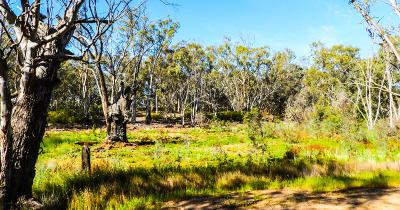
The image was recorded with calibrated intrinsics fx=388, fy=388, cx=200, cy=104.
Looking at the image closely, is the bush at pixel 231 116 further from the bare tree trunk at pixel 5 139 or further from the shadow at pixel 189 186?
the bare tree trunk at pixel 5 139

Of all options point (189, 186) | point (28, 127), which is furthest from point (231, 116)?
point (28, 127)

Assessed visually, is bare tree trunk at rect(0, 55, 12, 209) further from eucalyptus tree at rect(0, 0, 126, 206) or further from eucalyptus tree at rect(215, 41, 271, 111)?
eucalyptus tree at rect(215, 41, 271, 111)

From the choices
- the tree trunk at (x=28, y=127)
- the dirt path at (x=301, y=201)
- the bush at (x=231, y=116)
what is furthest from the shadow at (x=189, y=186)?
the bush at (x=231, y=116)

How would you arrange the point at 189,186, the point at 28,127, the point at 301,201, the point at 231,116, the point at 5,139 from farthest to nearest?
the point at 231,116
the point at 189,186
the point at 301,201
the point at 28,127
the point at 5,139

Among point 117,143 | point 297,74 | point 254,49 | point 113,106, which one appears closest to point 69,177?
point 117,143

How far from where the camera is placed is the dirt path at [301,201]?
242 inches

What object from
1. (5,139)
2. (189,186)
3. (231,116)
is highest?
(231,116)

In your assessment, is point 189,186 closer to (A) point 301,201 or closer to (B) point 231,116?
(A) point 301,201

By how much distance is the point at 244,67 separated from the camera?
6216cm

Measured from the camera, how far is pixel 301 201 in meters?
Answer: 6.47

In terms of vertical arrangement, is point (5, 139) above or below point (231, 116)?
below

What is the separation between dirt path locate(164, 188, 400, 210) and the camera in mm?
6145

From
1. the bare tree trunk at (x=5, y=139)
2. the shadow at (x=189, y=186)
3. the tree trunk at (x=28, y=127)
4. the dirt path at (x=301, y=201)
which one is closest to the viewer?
the bare tree trunk at (x=5, y=139)

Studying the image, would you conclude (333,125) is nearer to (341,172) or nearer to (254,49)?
(341,172)
